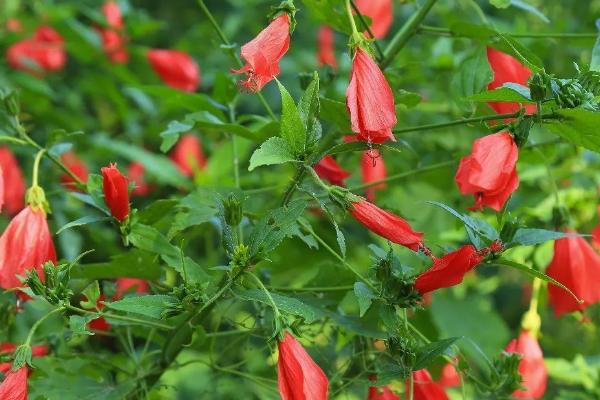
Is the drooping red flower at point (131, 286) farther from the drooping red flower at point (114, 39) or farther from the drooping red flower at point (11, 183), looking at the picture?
the drooping red flower at point (114, 39)

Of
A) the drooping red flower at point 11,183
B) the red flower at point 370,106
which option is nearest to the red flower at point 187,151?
the drooping red flower at point 11,183

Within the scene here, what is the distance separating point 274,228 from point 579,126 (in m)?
0.29

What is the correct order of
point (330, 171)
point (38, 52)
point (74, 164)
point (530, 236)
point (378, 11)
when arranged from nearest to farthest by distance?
point (530, 236), point (330, 171), point (378, 11), point (74, 164), point (38, 52)

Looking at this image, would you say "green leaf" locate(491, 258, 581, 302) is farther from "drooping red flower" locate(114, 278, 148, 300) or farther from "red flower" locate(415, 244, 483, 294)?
"drooping red flower" locate(114, 278, 148, 300)

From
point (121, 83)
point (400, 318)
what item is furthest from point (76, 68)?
point (400, 318)

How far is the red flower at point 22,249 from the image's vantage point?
3.27ft

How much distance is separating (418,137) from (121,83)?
79cm

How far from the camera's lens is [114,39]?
2049 millimetres

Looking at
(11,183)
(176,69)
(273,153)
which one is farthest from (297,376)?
(176,69)

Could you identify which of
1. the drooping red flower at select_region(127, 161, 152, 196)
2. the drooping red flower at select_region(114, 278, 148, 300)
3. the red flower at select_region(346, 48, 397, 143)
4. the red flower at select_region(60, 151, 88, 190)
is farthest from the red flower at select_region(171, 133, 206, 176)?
the red flower at select_region(346, 48, 397, 143)

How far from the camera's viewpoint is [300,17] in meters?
2.52

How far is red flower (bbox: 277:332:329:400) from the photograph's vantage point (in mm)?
835

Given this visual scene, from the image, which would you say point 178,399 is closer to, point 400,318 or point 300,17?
point 300,17

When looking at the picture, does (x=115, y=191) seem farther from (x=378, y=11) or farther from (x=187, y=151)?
(x=187, y=151)
